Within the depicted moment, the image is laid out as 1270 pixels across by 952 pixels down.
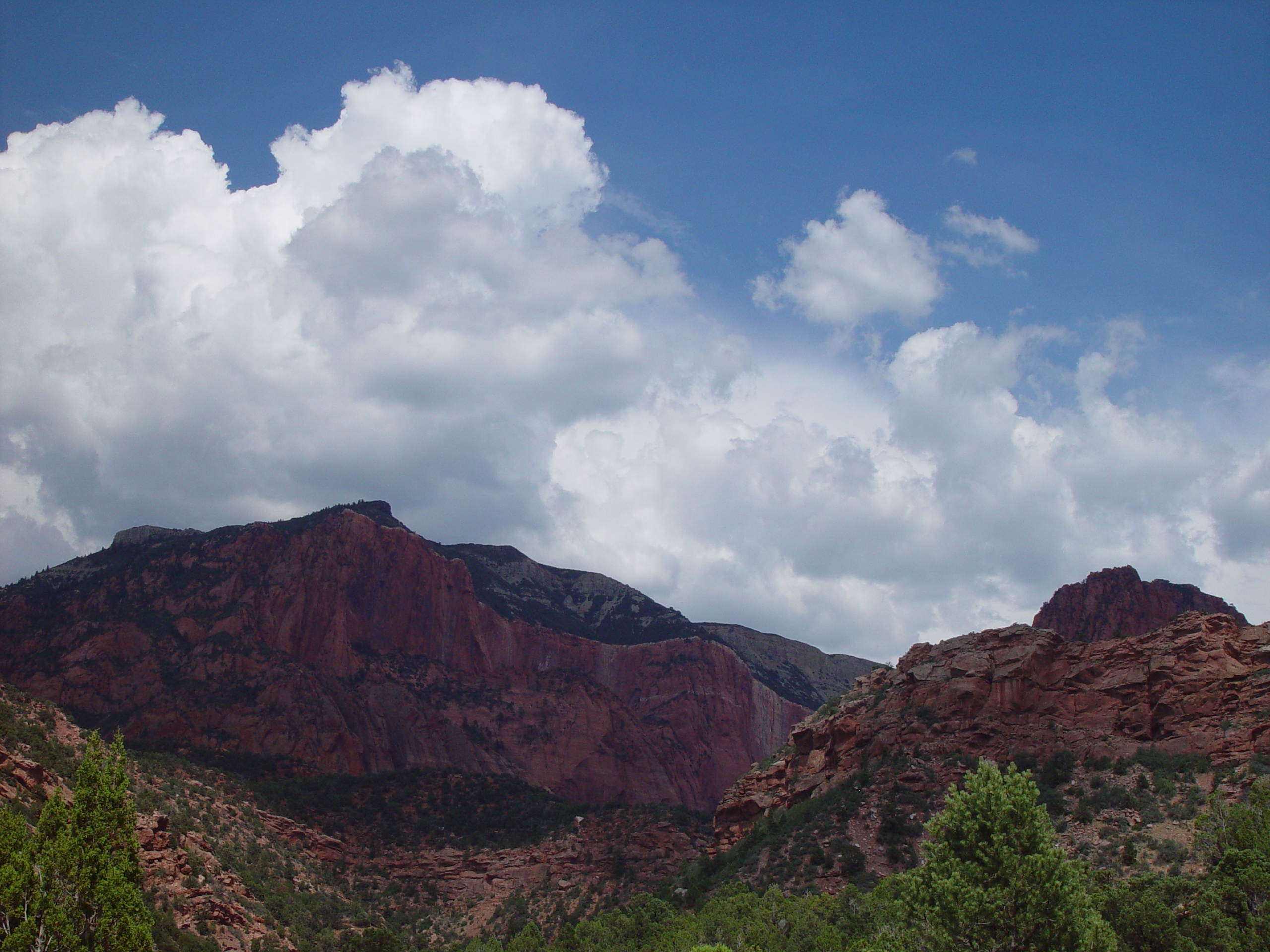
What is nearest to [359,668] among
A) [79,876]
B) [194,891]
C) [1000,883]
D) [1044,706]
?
[194,891]

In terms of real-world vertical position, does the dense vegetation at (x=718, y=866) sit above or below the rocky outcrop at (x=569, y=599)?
below

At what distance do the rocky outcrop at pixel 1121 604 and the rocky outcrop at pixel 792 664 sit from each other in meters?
56.6

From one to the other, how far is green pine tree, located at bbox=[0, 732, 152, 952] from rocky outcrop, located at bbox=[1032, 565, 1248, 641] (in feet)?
362

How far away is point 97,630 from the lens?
9662cm

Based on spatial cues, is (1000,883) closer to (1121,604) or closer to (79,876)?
(79,876)

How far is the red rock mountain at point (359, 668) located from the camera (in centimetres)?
9412

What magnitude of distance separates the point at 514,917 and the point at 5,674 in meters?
59.7

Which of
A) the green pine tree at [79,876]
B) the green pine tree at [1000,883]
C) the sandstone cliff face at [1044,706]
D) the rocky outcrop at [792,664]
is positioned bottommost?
the green pine tree at [79,876]

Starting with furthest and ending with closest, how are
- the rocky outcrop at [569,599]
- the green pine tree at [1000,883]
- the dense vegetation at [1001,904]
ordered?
the rocky outcrop at [569,599] → the dense vegetation at [1001,904] → the green pine tree at [1000,883]

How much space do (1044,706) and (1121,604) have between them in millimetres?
64416

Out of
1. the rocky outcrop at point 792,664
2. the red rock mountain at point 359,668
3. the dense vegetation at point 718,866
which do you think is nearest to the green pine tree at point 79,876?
the dense vegetation at point 718,866

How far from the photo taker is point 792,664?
184 meters

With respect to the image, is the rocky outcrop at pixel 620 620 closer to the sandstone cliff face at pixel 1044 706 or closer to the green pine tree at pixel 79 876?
the sandstone cliff face at pixel 1044 706

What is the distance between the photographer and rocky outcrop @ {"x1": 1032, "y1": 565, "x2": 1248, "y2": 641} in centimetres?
11375
